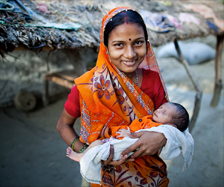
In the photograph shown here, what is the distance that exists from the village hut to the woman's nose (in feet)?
3.41

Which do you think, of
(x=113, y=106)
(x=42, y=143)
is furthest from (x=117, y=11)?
(x=42, y=143)

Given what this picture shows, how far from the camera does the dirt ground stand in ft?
9.74

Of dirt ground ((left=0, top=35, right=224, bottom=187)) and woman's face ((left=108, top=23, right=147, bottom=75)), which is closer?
woman's face ((left=108, top=23, right=147, bottom=75))

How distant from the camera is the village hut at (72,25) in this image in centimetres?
186

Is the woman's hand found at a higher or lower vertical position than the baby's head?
lower

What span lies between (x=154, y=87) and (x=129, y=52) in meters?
0.40

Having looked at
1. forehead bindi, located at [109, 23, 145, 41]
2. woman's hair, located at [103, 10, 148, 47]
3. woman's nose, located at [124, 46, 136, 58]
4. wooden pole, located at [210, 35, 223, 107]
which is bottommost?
wooden pole, located at [210, 35, 223, 107]

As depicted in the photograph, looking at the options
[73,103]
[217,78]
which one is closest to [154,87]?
[73,103]

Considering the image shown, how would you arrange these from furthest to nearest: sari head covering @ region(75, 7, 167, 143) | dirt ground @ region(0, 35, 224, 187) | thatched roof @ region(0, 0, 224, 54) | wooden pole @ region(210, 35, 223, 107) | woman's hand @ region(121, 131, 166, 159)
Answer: wooden pole @ region(210, 35, 223, 107), dirt ground @ region(0, 35, 224, 187), thatched roof @ region(0, 0, 224, 54), sari head covering @ region(75, 7, 167, 143), woman's hand @ region(121, 131, 166, 159)

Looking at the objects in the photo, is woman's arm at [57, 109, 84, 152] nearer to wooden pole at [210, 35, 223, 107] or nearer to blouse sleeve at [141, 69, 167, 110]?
blouse sleeve at [141, 69, 167, 110]

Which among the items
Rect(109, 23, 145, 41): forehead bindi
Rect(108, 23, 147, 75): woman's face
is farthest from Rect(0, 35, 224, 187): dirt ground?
Rect(109, 23, 145, 41): forehead bindi

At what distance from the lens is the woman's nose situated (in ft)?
4.07

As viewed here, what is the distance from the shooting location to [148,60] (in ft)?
5.16


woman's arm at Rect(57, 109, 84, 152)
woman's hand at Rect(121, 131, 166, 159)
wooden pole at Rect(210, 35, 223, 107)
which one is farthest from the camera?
wooden pole at Rect(210, 35, 223, 107)
